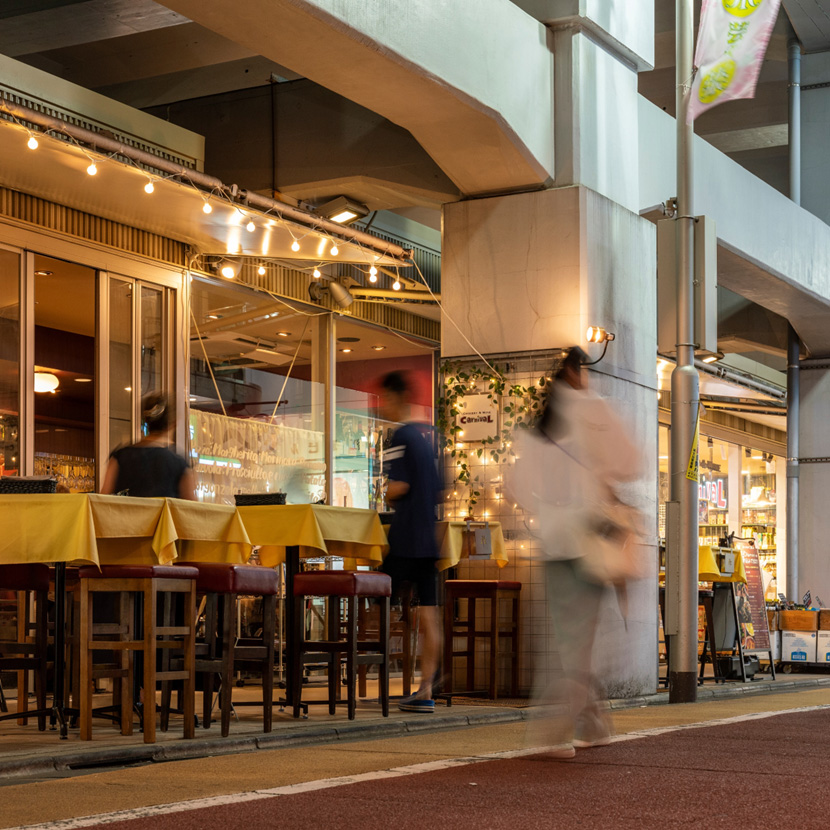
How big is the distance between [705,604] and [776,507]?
15016 mm

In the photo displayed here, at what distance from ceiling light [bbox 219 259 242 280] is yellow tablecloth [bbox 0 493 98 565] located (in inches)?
219

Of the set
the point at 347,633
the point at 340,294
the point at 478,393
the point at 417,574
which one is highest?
the point at 340,294

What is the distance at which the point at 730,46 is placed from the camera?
A: 962cm

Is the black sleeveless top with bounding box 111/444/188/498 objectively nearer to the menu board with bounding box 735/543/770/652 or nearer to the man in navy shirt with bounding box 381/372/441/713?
the man in navy shirt with bounding box 381/372/441/713

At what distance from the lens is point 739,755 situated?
17.5 ft

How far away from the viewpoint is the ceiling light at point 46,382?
30.9ft

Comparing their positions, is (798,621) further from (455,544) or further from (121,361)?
(121,361)

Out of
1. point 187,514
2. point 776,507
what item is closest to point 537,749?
point 187,514

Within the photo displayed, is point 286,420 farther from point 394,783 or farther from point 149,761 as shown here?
point 394,783

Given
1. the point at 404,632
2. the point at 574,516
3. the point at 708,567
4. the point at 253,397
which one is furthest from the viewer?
the point at 253,397

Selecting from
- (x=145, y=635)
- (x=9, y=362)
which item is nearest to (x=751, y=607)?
(x=9, y=362)

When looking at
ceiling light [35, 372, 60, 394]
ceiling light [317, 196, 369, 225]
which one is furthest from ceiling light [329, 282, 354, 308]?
ceiling light [35, 372, 60, 394]

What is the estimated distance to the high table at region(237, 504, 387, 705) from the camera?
6.78 meters

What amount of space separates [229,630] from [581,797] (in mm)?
2290
